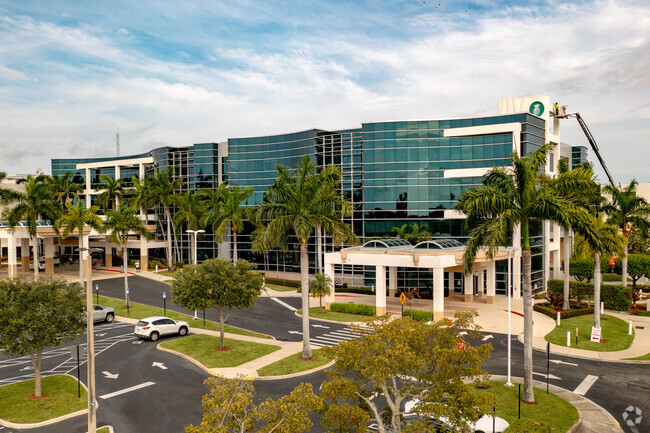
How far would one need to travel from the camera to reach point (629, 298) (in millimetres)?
43781

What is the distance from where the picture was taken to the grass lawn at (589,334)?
3241 centimetres

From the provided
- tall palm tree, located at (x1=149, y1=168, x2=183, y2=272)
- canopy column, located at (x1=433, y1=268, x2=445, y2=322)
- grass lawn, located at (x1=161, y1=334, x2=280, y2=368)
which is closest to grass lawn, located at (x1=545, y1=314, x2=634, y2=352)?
canopy column, located at (x1=433, y1=268, x2=445, y2=322)

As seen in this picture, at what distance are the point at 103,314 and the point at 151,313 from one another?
4250 mm

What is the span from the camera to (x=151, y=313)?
1703 inches

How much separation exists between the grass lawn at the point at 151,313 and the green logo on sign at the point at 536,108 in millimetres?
41383

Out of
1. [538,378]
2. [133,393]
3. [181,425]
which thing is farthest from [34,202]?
[538,378]

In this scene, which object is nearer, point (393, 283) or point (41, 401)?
point (41, 401)

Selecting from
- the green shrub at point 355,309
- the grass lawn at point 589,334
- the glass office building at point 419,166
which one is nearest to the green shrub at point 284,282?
the glass office building at point 419,166

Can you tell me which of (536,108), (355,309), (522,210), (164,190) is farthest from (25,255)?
(536,108)

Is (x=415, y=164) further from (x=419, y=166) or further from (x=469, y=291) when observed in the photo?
(x=469, y=291)

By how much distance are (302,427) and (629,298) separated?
42.1 metres

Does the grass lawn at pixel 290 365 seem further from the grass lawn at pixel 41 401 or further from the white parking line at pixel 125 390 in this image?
the grass lawn at pixel 41 401

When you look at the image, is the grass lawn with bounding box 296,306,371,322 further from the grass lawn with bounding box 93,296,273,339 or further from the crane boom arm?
the crane boom arm

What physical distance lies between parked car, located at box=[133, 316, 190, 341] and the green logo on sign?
45452 mm
